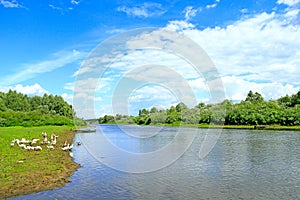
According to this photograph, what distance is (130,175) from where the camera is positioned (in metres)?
22.3

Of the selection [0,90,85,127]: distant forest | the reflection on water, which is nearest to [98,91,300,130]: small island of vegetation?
[0,90,85,127]: distant forest

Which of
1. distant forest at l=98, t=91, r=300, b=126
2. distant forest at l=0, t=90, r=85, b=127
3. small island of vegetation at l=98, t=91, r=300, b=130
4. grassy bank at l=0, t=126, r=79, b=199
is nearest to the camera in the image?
grassy bank at l=0, t=126, r=79, b=199

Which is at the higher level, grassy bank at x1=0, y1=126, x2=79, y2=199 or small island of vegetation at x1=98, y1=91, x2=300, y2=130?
small island of vegetation at x1=98, y1=91, x2=300, y2=130

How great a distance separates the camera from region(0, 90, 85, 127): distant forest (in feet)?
264

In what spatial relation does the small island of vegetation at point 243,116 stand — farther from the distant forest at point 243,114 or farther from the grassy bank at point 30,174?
the grassy bank at point 30,174

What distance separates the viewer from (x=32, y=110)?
5300 inches

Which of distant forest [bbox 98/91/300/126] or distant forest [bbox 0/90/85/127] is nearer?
distant forest [bbox 0/90/85/127]

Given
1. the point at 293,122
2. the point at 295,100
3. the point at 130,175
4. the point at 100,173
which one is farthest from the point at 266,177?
the point at 295,100

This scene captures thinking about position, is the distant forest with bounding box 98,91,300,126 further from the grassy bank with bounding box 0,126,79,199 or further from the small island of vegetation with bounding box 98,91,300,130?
the grassy bank with bounding box 0,126,79,199

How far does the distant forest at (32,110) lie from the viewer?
80.4 m

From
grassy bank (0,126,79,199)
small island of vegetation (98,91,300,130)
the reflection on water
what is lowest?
the reflection on water

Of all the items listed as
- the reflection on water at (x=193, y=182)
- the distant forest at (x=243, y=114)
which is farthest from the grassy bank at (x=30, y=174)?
the distant forest at (x=243, y=114)

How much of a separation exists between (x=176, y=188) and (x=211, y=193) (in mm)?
2216

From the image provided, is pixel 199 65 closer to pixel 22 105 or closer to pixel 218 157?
pixel 218 157
